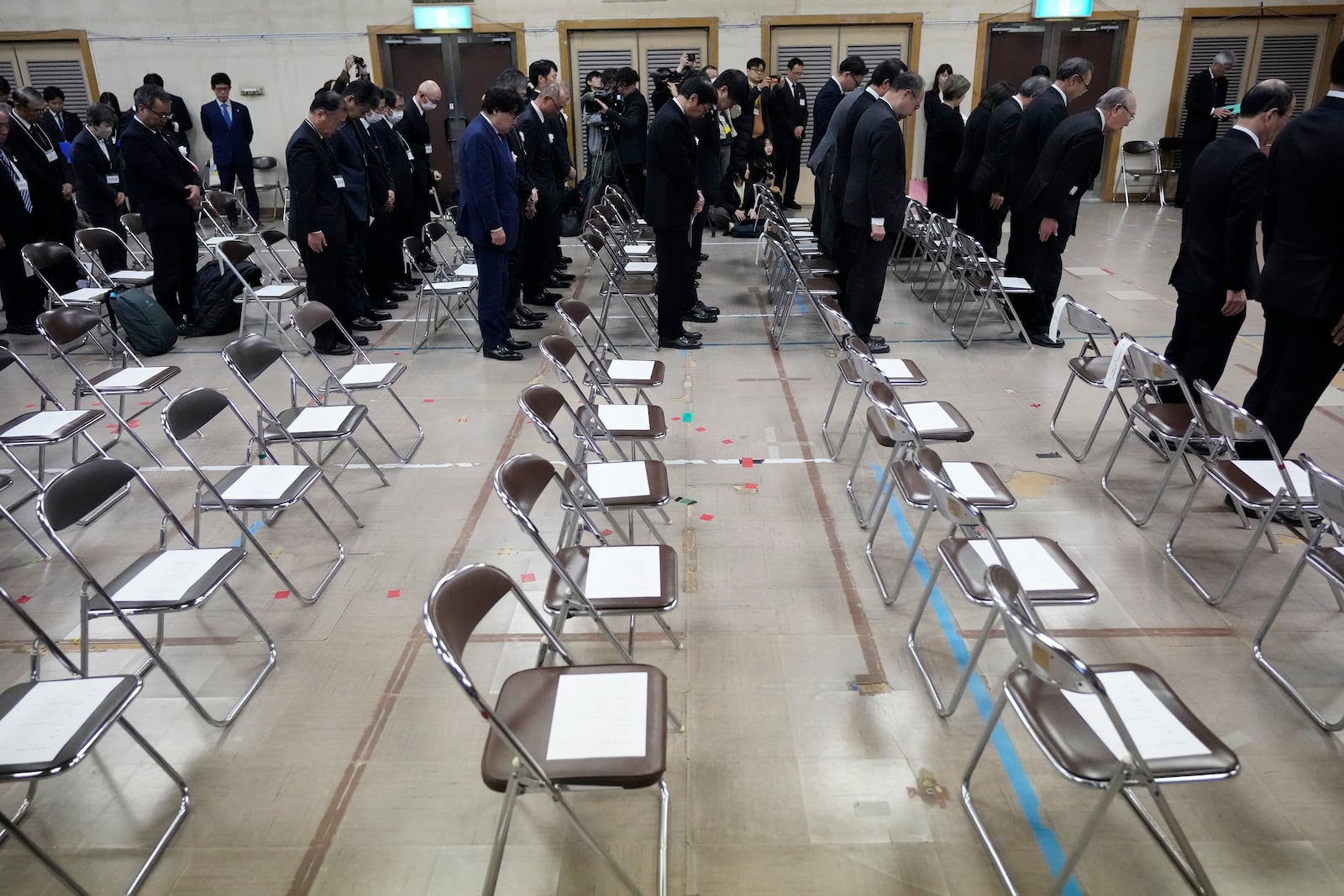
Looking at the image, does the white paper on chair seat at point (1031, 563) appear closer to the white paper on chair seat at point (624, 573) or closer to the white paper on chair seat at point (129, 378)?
the white paper on chair seat at point (624, 573)

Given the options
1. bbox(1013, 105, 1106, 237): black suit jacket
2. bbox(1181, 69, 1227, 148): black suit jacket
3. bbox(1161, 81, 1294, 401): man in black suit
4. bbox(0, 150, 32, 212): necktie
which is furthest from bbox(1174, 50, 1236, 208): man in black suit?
bbox(0, 150, 32, 212): necktie

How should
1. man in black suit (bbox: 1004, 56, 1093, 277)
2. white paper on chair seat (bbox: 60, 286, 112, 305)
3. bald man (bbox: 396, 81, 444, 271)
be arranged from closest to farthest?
man in black suit (bbox: 1004, 56, 1093, 277)
white paper on chair seat (bbox: 60, 286, 112, 305)
bald man (bbox: 396, 81, 444, 271)

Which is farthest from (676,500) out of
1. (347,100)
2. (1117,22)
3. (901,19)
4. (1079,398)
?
(1117,22)

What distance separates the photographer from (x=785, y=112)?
1006cm

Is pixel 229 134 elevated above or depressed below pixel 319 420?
above

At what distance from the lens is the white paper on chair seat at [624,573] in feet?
8.45

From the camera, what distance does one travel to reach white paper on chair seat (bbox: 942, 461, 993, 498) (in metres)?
3.18

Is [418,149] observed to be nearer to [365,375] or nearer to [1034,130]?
[365,375]

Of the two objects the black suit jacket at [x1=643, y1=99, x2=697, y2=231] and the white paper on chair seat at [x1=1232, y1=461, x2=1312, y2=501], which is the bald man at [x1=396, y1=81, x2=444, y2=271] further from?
the white paper on chair seat at [x1=1232, y1=461, x2=1312, y2=501]

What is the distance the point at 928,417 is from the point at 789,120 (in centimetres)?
728

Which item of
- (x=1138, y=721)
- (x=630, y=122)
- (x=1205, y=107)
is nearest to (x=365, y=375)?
(x=1138, y=721)

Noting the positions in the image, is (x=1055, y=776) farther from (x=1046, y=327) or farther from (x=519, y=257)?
(x=519, y=257)

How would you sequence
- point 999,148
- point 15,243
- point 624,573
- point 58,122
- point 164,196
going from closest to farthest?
point 624,573, point 164,196, point 15,243, point 999,148, point 58,122

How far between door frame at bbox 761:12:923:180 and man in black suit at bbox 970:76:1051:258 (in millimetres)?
4431
